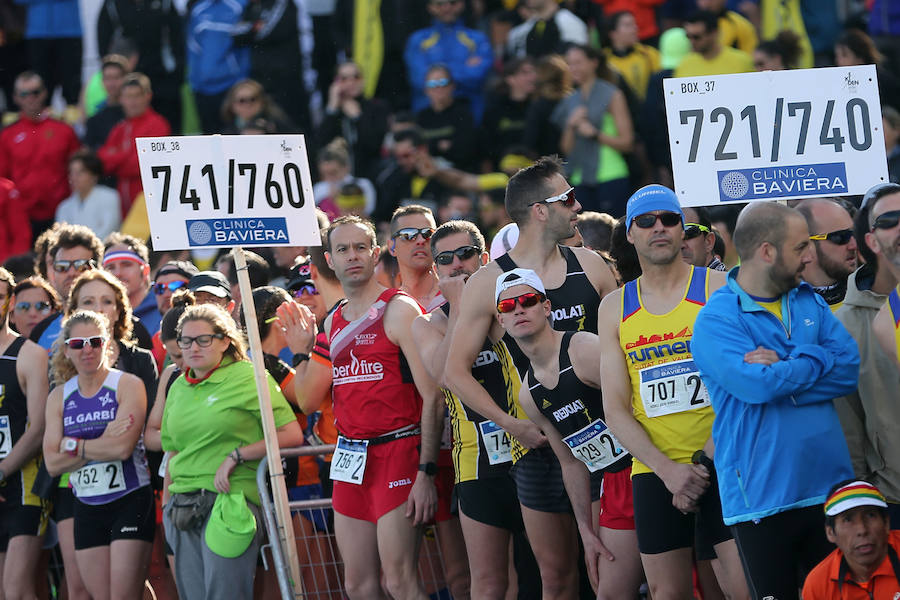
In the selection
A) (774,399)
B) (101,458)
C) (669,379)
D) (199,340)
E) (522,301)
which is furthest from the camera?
(101,458)

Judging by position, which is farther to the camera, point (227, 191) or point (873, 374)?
point (227, 191)

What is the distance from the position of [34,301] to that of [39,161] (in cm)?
492

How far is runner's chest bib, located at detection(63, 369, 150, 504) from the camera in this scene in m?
8.70

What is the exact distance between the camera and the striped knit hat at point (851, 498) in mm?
5500

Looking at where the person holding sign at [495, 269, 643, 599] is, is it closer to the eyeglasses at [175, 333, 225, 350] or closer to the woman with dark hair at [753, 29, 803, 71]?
the eyeglasses at [175, 333, 225, 350]

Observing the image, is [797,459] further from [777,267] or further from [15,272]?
[15,272]

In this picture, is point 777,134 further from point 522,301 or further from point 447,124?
point 447,124

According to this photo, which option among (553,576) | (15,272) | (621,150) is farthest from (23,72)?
(553,576)

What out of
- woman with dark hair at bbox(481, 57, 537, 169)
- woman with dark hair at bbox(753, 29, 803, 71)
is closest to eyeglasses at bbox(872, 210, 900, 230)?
woman with dark hair at bbox(753, 29, 803, 71)

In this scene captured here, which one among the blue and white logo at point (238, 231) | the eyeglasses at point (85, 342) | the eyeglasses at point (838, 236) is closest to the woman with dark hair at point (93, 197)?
the eyeglasses at point (85, 342)

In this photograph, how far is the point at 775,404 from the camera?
5.68 meters

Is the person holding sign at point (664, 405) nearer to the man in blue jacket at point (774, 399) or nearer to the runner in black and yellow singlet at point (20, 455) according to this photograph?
the man in blue jacket at point (774, 399)

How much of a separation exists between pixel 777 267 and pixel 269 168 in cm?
337

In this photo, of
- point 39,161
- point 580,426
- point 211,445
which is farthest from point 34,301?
point 580,426
